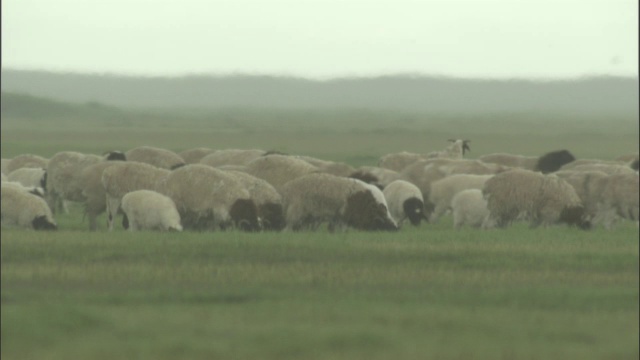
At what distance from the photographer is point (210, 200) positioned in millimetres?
20859

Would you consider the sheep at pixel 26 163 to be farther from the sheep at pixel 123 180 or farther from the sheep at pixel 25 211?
the sheep at pixel 25 211

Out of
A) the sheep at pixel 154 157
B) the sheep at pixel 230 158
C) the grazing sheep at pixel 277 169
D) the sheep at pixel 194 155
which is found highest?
the grazing sheep at pixel 277 169

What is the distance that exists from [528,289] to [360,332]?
348 centimetres

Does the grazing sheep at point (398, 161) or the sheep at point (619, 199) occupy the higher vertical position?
the sheep at point (619, 199)

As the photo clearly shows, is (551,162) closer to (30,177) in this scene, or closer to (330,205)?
(330,205)

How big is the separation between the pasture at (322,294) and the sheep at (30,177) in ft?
19.6

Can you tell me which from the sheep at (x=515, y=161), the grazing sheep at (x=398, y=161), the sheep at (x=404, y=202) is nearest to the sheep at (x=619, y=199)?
the sheep at (x=404, y=202)

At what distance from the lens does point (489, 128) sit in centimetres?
11169

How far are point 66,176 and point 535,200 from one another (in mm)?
10147

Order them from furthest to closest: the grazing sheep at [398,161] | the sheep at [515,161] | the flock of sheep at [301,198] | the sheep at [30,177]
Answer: the grazing sheep at [398,161] < the sheep at [515,161] < the sheep at [30,177] < the flock of sheep at [301,198]

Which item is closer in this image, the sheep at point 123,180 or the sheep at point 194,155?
the sheep at point 123,180

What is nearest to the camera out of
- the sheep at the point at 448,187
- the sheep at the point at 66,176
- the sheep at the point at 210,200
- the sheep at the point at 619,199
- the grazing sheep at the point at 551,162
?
the sheep at the point at 210,200

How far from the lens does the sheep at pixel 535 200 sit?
2212cm

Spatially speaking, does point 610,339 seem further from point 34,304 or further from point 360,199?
point 360,199
